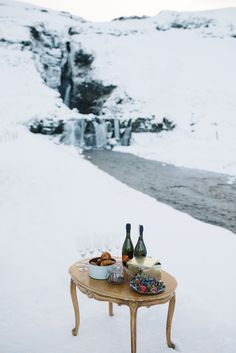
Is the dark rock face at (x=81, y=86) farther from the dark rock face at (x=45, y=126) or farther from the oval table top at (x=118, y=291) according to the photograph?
the oval table top at (x=118, y=291)

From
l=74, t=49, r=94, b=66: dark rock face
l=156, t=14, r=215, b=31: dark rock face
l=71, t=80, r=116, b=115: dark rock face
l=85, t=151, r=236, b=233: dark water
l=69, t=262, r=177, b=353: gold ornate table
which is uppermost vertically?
l=156, t=14, r=215, b=31: dark rock face

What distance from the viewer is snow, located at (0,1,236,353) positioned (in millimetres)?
3871

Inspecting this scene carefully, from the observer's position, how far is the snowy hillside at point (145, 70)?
30.2 meters

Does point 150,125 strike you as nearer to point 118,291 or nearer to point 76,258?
point 76,258

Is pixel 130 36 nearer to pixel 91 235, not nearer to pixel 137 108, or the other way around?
pixel 137 108

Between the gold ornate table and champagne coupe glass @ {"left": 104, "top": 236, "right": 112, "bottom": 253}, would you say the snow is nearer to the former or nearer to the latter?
champagne coupe glass @ {"left": 104, "top": 236, "right": 112, "bottom": 253}

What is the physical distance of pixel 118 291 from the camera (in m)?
3.20

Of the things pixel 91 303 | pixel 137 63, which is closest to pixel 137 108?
pixel 137 63

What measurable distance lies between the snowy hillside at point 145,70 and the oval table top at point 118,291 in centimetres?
2166

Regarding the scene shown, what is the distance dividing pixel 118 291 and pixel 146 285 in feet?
0.91

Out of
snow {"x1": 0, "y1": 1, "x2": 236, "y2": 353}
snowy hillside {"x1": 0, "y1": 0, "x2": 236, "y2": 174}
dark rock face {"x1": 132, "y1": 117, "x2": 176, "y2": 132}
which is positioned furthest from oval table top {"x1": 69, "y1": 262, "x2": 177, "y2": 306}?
dark rock face {"x1": 132, "y1": 117, "x2": 176, "y2": 132}

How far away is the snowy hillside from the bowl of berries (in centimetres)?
2181

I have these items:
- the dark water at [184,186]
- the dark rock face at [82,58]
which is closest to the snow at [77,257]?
the dark water at [184,186]

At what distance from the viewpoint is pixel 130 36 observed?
47.2m
